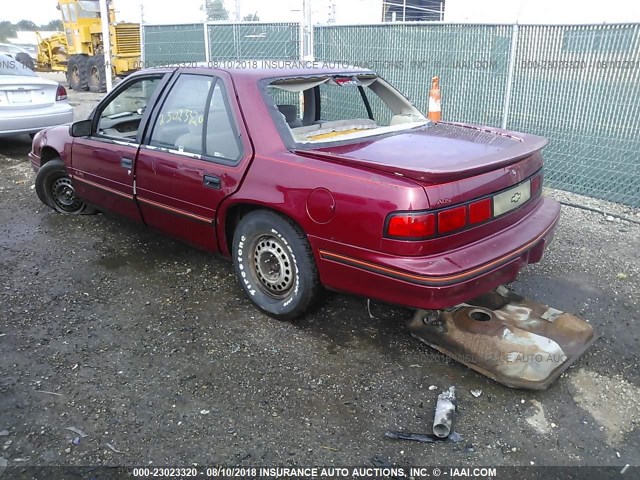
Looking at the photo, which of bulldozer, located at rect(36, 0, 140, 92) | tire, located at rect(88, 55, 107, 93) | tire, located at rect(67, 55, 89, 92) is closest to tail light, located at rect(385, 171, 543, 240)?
bulldozer, located at rect(36, 0, 140, 92)

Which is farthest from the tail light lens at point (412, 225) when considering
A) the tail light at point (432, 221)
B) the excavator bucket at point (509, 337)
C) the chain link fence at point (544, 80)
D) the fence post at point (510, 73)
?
the fence post at point (510, 73)

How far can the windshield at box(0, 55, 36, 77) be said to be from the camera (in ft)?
27.3

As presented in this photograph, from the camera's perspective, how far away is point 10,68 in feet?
27.7

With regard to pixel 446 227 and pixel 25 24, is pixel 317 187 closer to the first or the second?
pixel 446 227

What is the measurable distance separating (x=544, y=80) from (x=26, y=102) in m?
7.11

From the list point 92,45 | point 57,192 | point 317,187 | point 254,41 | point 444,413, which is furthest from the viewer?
point 92,45

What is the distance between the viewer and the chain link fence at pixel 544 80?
6004mm

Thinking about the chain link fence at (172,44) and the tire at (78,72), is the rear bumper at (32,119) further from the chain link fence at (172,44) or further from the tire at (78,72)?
the tire at (78,72)

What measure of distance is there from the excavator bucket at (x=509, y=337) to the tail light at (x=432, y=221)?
0.64 metres

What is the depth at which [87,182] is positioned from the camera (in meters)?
4.77

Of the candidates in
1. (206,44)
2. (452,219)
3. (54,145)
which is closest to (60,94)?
(206,44)

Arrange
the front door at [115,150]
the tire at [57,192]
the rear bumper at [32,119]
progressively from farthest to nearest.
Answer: the rear bumper at [32,119] < the tire at [57,192] < the front door at [115,150]

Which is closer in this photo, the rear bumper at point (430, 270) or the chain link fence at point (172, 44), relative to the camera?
the rear bumper at point (430, 270)

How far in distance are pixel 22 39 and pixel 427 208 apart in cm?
5469
